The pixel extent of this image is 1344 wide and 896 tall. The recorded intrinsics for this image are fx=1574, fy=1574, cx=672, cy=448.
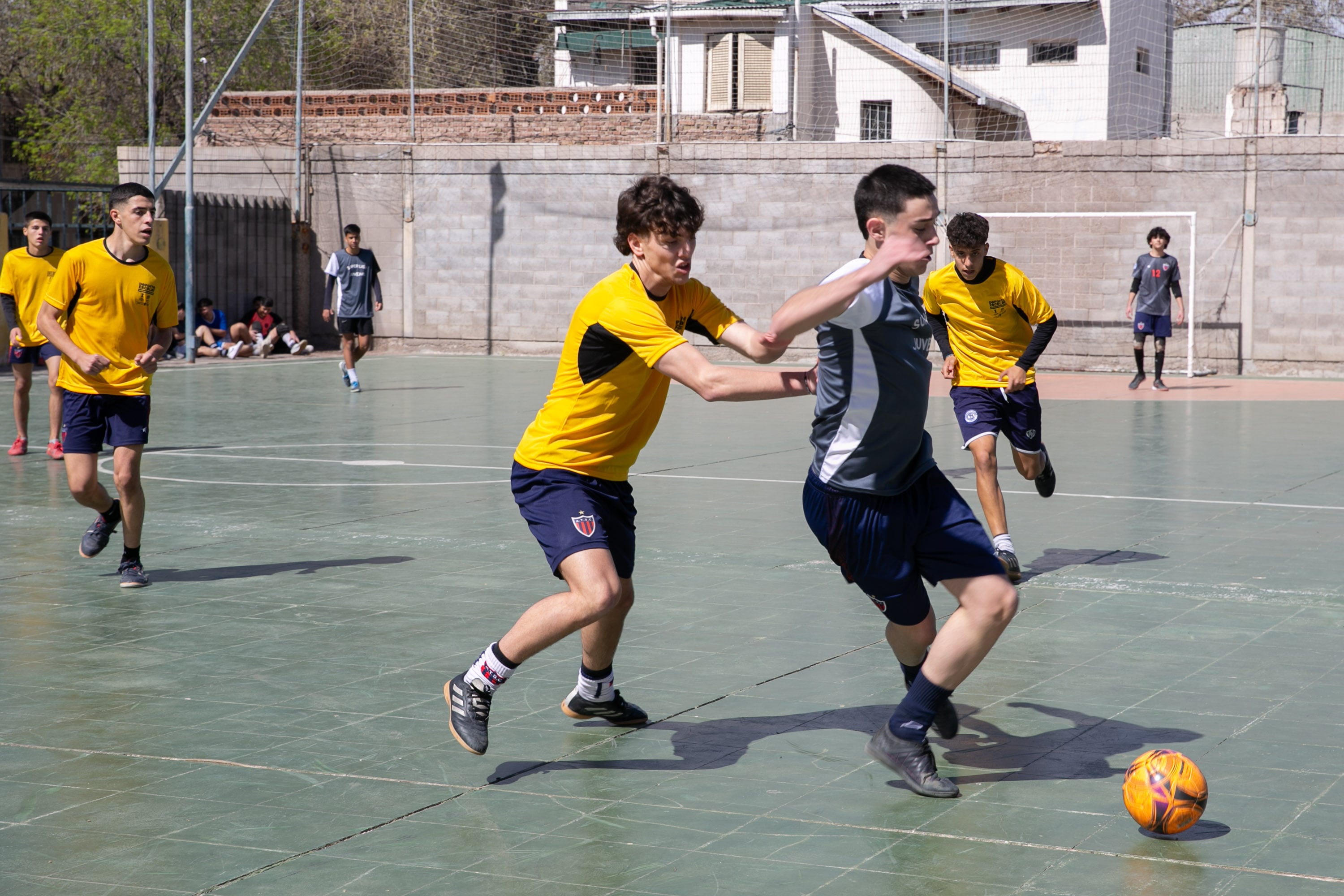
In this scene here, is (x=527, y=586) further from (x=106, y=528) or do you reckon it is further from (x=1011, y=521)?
(x=1011, y=521)

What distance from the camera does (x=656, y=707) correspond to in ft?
19.4

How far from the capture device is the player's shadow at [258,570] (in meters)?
8.55

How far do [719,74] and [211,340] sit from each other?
19.2 m

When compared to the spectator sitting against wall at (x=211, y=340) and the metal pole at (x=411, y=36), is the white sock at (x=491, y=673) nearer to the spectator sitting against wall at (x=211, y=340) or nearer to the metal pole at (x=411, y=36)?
the spectator sitting against wall at (x=211, y=340)

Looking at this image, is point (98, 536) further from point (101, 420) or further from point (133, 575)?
point (101, 420)

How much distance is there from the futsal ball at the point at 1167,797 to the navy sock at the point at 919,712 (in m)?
0.64

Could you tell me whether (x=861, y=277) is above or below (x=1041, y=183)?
below

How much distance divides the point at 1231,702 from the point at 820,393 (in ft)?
7.26

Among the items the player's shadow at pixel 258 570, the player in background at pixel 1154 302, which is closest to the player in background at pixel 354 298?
the player in background at pixel 1154 302

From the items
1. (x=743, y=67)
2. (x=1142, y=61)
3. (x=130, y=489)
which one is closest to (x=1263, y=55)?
(x=1142, y=61)

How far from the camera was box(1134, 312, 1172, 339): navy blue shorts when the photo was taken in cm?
2155

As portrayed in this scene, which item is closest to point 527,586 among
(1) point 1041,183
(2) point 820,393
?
(2) point 820,393

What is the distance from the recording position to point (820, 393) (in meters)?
4.94

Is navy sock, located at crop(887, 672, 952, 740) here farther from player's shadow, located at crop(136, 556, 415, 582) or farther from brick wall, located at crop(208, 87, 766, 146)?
brick wall, located at crop(208, 87, 766, 146)
